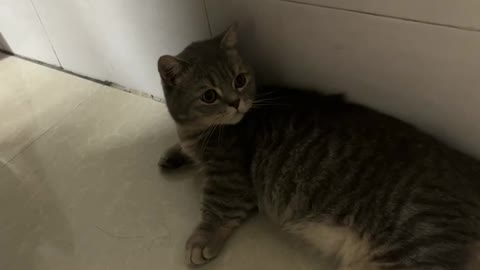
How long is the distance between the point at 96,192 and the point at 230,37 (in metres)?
0.64

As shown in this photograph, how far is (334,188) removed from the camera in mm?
1011

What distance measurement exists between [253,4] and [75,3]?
0.71m

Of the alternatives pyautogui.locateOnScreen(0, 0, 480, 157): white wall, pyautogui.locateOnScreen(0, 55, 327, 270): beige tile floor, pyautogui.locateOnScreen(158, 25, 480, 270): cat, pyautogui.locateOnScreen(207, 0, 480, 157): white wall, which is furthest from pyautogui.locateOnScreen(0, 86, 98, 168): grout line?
pyautogui.locateOnScreen(207, 0, 480, 157): white wall

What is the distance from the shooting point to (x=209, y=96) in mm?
1109

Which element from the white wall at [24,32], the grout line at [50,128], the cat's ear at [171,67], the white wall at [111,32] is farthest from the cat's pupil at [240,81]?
the white wall at [24,32]

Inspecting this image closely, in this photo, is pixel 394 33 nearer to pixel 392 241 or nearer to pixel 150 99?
pixel 392 241

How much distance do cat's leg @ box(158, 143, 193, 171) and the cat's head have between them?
259mm

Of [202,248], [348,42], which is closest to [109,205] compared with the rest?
[202,248]

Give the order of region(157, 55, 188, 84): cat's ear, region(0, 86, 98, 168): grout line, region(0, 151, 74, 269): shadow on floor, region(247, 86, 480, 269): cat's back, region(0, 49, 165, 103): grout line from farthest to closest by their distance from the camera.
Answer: region(0, 49, 165, 103): grout line, region(0, 86, 98, 168): grout line, region(0, 151, 74, 269): shadow on floor, region(157, 55, 188, 84): cat's ear, region(247, 86, 480, 269): cat's back

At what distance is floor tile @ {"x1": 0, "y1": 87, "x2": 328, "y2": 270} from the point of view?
1160mm

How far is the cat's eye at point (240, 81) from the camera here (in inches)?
44.7

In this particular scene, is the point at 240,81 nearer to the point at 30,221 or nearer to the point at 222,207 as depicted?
the point at 222,207

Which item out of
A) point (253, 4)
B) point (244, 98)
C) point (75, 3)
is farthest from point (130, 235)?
point (75, 3)

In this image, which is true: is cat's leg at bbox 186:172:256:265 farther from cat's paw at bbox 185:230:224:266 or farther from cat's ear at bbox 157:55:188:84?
cat's ear at bbox 157:55:188:84
